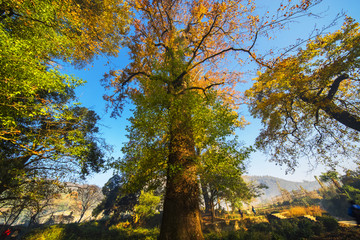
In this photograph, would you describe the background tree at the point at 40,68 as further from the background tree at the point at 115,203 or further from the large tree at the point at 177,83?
the background tree at the point at 115,203

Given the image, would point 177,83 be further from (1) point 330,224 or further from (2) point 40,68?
(1) point 330,224

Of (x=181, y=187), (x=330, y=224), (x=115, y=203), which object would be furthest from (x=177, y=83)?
(x=115, y=203)

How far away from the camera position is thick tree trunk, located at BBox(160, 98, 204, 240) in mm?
3932

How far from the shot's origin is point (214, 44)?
1024 centimetres

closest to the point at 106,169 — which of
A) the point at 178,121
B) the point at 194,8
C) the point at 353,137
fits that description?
the point at 178,121

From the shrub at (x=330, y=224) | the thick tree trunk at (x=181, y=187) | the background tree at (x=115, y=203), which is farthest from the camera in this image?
the background tree at (x=115, y=203)

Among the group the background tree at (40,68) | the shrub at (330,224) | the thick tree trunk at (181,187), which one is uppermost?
the background tree at (40,68)

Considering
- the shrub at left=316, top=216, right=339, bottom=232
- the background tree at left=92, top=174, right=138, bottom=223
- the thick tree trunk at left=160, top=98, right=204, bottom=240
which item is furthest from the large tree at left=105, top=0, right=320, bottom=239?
the background tree at left=92, top=174, right=138, bottom=223

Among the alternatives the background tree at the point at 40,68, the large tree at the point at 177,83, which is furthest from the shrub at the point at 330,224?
the background tree at the point at 40,68

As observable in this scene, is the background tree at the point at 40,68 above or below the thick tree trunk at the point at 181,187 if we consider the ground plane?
above

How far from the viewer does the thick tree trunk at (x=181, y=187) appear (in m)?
A: 3.93

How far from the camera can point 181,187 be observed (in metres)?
4.49

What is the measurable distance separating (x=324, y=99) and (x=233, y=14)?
8.22 metres

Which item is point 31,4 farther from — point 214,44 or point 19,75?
point 214,44
